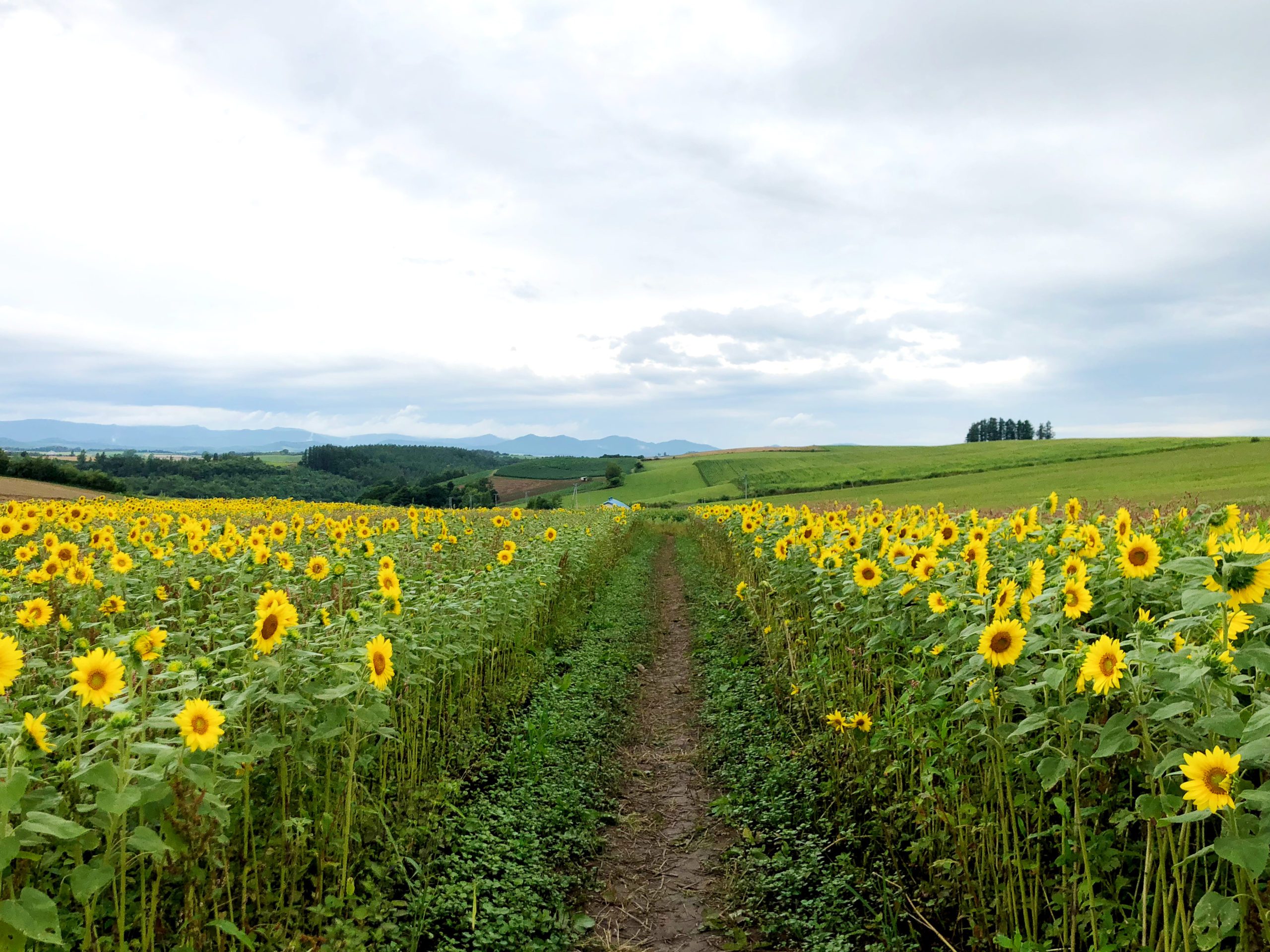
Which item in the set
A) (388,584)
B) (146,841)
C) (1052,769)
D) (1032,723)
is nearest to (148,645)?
(146,841)

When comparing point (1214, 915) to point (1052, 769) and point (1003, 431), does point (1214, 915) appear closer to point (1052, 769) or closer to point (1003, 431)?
point (1052, 769)

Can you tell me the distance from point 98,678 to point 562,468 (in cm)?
9876

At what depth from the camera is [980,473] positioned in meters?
59.2

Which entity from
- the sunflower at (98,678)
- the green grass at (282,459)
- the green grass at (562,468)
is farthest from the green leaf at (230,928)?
the green grass at (562,468)

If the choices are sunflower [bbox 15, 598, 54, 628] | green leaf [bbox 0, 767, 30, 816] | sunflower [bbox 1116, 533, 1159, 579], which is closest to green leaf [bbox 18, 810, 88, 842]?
green leaf [bbox 0, 767, 30, 816]

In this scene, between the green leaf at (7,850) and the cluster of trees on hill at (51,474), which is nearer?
the green leaf at (7,850)

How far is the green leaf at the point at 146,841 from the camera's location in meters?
2.37

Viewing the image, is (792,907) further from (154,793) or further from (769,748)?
(154,793)

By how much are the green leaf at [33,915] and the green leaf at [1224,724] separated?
3.35 meters

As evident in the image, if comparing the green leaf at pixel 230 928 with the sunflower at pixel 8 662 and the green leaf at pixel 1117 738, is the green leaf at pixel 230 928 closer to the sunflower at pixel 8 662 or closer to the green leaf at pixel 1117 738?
the sunflower at pixel 8 662

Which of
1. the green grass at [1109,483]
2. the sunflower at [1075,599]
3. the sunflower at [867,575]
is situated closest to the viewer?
the sunflower at [1075,599]

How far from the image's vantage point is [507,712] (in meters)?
7.09

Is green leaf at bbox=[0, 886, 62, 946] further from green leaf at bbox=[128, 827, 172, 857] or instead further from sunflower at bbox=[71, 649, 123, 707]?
sunflower at bbox=[71, 649, 123, 707]

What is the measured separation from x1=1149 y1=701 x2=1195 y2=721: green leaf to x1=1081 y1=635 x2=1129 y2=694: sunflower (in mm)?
161
